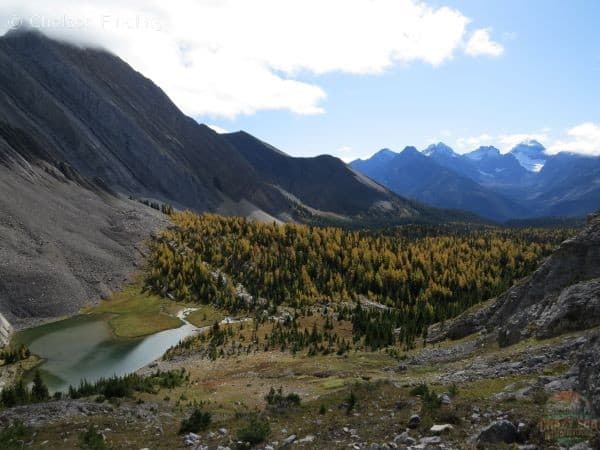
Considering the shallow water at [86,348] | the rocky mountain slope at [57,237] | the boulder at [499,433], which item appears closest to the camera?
the boulder at [499,433]

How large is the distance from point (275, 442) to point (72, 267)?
106 meters

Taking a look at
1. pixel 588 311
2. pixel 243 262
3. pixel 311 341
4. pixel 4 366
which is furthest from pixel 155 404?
pixel 243 262

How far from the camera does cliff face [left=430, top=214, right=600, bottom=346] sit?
36.2m

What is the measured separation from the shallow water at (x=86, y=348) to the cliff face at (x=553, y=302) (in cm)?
4869

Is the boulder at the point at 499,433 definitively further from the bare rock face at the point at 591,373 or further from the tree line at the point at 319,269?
the tree line at the point at 319,269

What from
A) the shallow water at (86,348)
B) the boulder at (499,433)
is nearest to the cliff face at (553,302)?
the boulder at (499,433)

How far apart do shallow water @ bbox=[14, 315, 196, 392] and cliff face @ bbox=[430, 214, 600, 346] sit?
48.7 m

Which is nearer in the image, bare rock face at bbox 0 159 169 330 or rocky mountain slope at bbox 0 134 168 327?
bare rock face at bbox 0 159 169 330

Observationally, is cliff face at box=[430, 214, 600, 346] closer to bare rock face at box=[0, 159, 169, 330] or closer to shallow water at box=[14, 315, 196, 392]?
shallow water at box=[14, 315, 196, 392]

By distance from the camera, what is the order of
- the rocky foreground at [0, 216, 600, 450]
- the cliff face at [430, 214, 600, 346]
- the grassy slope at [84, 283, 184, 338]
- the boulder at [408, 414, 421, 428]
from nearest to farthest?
the rocky foreground at [0, 216, 600, 450], the boulder at [408, 414, 421, 428], the cliff face at [430, 214, 600, 346], the grassy slope at [84, 283, 184, 338]

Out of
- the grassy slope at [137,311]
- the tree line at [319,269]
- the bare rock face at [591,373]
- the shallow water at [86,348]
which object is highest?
the bare rock face at [591,373]

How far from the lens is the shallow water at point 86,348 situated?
68562 millimetres

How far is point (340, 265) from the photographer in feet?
501

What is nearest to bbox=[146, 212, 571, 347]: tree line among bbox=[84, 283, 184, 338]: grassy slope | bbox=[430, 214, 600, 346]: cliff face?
bbox=[84, 283, 184, 338]: grassy slope
